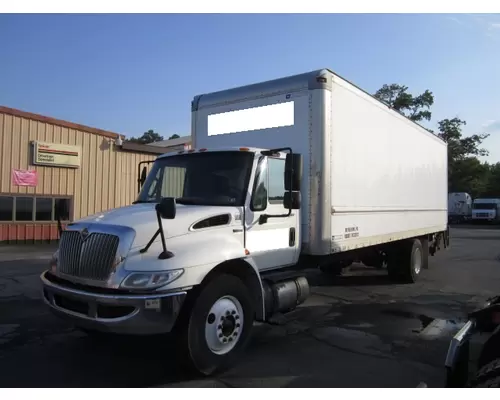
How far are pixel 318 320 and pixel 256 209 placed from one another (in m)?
2.63

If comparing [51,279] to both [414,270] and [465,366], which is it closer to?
[465,366]

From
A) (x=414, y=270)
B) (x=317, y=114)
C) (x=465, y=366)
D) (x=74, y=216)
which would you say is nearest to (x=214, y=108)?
(x=317, y=114)

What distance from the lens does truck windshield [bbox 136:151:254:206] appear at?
5188 mm

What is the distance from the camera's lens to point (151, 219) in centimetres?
445

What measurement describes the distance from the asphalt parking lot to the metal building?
9.71 meters

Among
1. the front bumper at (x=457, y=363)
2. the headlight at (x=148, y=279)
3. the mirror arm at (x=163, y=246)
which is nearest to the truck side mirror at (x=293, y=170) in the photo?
the mirror arm at (x=163, y=246)

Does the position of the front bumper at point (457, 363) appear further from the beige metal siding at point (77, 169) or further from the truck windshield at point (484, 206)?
the truck windshield at point (484, 206)

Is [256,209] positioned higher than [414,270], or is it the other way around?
[256,209]

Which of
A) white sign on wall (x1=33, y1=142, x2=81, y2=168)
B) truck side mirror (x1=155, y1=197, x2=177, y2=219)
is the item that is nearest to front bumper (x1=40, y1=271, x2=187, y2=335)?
truck side mirror (x1=155, y1=197, x2=177, y2=219)

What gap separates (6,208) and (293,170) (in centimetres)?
1619

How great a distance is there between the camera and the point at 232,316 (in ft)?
15.3

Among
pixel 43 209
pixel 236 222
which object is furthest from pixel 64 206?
pixel 236 222

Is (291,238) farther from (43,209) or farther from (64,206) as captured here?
(64,206)

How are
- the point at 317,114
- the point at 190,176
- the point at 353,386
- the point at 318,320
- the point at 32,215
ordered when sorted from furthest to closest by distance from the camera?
the point at 32,215
the point at 318,320
the point at 317,114
the point at 190,176
the point at 353,386
